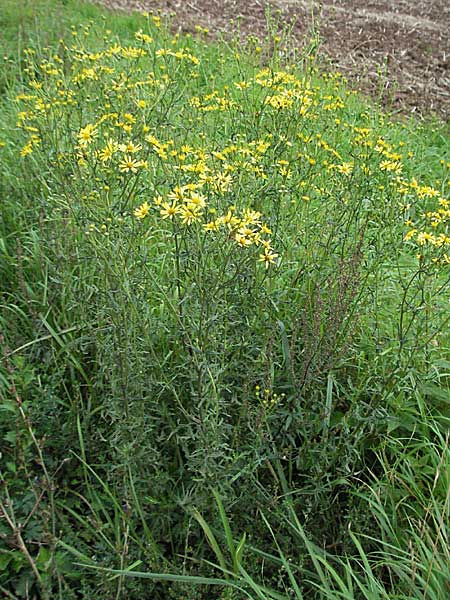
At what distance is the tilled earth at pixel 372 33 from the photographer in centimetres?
603

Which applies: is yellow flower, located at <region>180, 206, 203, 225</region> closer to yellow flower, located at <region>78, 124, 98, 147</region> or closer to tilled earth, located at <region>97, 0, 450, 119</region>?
Result: yellow flower, located at <region>78, 124, 98, 147</region>

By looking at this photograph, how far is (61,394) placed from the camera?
2.67 m

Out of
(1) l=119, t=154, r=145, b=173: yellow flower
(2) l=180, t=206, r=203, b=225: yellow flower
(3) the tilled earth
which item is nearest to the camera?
(2) l=180, t=206, r=203, b=225: yellow flower

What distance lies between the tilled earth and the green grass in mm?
3590

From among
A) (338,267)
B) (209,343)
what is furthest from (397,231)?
(209,343)

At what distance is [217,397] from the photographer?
6.51ft

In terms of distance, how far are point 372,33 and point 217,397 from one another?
20.7 feet

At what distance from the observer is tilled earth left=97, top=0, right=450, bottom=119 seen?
603 cm

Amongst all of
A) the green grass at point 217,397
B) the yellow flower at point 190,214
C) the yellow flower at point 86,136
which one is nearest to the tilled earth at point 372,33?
the green grass at point 217,397

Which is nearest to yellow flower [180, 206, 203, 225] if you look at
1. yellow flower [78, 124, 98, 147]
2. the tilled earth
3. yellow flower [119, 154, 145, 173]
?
yellow flower [119, 154, 145, 173]

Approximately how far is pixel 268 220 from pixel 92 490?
118 centimetres

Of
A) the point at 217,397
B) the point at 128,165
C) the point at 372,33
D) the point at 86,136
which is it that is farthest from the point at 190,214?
the point at 372,33

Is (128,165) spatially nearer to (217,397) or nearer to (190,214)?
(190,214)

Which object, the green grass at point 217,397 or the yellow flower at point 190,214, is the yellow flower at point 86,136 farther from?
the yellow flower at point 190,214
